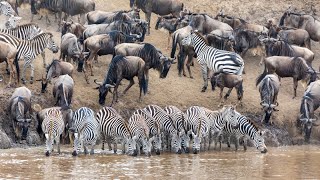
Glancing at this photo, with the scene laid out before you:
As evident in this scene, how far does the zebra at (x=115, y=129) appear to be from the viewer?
2503cm


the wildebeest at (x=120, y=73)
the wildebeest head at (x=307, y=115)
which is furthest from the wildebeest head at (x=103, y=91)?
the wildebeest head at (x=307, y=115)

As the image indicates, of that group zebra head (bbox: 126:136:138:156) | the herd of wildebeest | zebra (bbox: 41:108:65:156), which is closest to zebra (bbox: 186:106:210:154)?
the herd of wildebeest

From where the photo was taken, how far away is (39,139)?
26453 millimetres

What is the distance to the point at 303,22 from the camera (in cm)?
3650

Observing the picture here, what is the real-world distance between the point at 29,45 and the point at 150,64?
361cm

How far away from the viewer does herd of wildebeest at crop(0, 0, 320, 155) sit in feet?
84.0

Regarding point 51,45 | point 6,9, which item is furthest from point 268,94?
point 6,9

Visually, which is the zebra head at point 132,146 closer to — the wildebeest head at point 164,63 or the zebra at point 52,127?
the zebra at point 52,127

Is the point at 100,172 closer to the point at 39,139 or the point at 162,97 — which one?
the point at 39,139

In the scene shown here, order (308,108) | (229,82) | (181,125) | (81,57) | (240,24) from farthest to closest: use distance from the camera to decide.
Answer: (240,24), (81,57), (229,82), (308,108), (181,125)

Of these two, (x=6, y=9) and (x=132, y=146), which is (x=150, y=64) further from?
(x=6, y=9)

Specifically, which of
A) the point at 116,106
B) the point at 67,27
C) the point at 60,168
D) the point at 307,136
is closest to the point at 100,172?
the point at 60,168

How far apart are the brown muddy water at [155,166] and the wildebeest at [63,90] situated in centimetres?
169

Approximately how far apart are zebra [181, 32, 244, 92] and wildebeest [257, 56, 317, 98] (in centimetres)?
111
